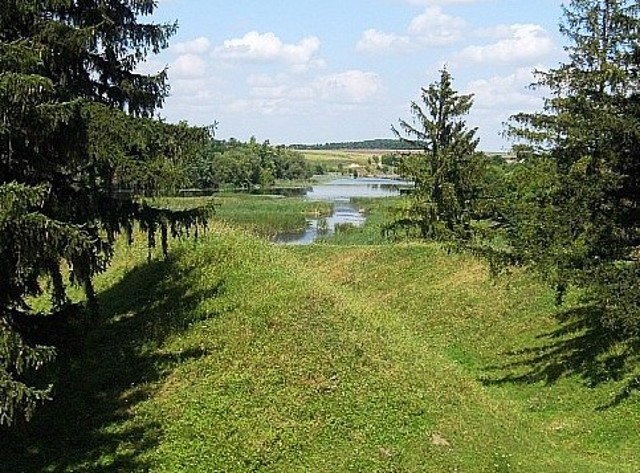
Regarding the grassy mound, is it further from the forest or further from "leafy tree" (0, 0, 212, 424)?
"leafy tree" (0, 0, 212, 424)

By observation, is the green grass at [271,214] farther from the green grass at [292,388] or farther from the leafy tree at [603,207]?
the leafy tree at [603,207]

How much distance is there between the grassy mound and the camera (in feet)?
37.3

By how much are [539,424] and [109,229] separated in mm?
8665

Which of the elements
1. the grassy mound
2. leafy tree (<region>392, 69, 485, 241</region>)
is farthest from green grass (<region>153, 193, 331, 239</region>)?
the grassy mound

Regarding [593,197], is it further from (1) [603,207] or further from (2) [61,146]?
(2) [61,146]

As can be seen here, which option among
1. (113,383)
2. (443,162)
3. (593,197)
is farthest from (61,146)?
(443,162)

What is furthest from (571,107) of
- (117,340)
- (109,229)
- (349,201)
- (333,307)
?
(349,201)

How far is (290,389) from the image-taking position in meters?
12.9

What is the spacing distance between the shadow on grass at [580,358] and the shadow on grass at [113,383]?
722 centimetres

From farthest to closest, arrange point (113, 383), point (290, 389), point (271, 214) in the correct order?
point (271, 214) → point (113, 383) → point (290, 389)

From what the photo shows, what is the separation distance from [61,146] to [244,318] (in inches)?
228

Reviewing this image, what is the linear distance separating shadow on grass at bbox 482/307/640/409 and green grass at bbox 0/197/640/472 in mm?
64

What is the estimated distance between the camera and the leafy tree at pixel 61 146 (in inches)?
360

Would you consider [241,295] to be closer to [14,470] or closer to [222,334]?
[222,334]
